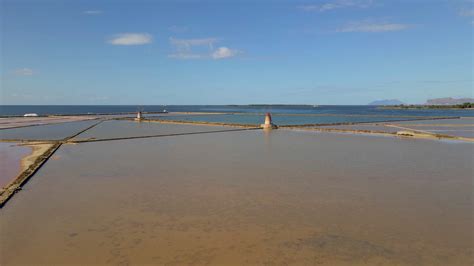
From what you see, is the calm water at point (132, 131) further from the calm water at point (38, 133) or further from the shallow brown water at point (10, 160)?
the shallow brown water at point (10, 160)

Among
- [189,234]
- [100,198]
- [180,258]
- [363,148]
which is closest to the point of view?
[180,258]

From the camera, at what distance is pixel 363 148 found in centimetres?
1495

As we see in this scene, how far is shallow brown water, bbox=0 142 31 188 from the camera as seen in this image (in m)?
9.20

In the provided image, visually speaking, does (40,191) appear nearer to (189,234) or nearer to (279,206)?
(189,234)

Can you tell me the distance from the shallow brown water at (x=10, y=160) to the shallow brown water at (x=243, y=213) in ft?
2.32

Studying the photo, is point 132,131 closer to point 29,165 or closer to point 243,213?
point 29,165

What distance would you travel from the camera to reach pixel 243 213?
20.7 feet

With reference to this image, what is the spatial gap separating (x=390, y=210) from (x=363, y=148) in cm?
891

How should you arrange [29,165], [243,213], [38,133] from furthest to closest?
[38,133]
[29,165]
[243,213]

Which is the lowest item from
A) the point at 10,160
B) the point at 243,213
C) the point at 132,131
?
the point at 243,213

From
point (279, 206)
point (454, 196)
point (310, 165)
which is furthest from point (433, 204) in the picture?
point (310, 165)

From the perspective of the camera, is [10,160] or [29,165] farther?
[10,160]

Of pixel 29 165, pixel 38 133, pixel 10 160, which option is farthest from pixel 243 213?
pixel 38 133

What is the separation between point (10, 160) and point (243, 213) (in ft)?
30.6
